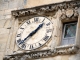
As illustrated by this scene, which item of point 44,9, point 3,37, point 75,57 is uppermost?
point 44,9

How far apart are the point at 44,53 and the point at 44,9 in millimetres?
1079

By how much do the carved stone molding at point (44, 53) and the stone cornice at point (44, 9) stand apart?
98cm

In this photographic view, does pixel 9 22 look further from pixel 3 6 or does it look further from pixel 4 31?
pixel 3 6

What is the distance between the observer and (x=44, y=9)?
334 inches

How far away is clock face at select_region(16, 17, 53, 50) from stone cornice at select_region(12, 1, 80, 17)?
6.0 inches

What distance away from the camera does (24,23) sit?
857 cm

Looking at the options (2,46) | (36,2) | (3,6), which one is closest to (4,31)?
(2,46)

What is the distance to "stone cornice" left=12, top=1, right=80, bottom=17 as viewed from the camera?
8.30 m

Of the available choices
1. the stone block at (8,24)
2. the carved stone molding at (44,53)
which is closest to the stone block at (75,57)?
the carved stone molding at (44,53)

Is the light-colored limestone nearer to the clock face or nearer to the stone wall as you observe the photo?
the stone wall

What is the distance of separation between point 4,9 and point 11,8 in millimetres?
168

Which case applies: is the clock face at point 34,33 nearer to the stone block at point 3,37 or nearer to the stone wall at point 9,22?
the stone wall at point 9,22

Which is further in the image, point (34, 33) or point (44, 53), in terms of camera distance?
point (34, 33)

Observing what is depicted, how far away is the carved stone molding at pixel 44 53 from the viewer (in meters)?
7.68
